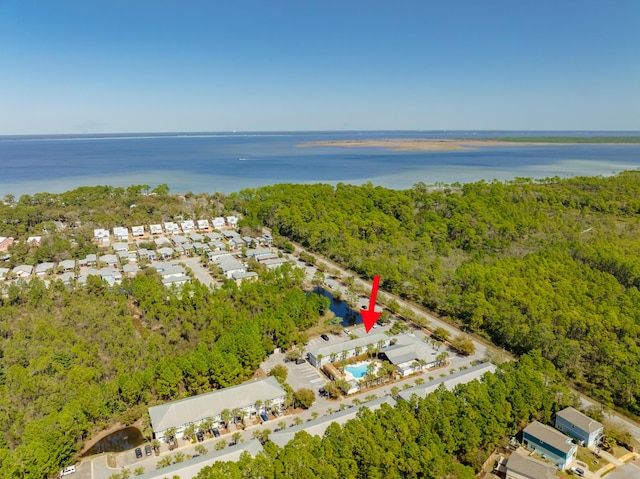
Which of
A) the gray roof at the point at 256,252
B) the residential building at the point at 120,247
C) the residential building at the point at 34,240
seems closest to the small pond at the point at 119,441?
the gray roof at the point at 256,252

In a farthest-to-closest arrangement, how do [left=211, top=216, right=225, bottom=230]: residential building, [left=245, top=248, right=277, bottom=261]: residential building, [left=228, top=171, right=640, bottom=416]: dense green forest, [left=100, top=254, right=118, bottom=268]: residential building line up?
[left=211, top=216, right=225, bottom=230]: residential building → [left=245, top=248, right=277, bottom=261]: residential building → [left=100, top=254, right=118, bottom=268]: residential building → [left=228, top=171, right=640, bottom=416]: dense green forest

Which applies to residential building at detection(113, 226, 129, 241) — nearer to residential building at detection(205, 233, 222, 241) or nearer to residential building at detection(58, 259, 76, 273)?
residential building at detection(58, 259, 76, 273)

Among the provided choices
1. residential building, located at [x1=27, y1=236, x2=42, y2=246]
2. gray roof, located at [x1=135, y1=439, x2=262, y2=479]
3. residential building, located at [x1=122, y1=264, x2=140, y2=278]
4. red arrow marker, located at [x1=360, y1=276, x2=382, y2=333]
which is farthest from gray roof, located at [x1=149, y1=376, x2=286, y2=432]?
residential building, located at [x1=27, y1=236, x2=42, y2=246]

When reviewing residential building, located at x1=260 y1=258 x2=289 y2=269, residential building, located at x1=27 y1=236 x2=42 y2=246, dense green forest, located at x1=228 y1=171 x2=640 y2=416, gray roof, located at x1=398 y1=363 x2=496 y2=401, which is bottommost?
gray roof, located at x1=398 y1=363 x2=496 y2=401

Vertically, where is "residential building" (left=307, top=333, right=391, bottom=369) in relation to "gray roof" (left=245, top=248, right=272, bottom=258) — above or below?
below

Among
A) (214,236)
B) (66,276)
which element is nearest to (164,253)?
(214,236)

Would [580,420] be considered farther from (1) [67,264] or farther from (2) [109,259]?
(1) [67,264]

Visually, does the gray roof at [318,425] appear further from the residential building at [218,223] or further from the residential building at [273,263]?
the residential building at [218,223]
